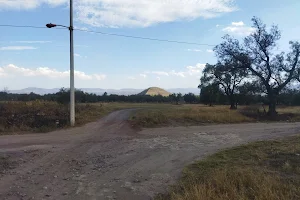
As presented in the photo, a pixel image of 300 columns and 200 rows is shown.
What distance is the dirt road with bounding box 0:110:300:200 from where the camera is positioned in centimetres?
612

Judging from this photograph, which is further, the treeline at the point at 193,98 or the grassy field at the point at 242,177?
the treeline at the point at 193,98

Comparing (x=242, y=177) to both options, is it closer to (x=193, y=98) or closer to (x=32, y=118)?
(x=32, y=118)

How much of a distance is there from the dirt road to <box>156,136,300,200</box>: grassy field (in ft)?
1.77

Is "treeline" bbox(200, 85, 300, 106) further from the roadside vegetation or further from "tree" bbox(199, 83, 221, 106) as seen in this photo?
the roadside vegetation

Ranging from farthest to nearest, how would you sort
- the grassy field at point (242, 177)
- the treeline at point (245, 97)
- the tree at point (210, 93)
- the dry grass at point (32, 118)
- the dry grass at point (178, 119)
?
1. the tree at point (210, 93)
2. the treeline at point (245, 97)
3. the dry grass at point (178, 119)
4. the dry grass at point (32, 118)
5. the grassy field at point (242, 177)

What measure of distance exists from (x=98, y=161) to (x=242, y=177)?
12.8 feet

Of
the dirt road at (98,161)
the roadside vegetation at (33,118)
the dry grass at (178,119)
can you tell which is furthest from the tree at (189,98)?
the dirt road at (98,161)

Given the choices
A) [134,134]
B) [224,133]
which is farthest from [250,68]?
[134,134]

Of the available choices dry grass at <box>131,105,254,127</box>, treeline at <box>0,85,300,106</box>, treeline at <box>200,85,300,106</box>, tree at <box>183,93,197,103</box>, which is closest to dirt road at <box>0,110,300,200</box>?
dry grass at <box>131,105,254,127</box>

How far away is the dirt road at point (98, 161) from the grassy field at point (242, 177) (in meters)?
0.54

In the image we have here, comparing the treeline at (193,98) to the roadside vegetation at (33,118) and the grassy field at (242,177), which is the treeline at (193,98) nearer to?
the roadside vegetation at (33,118)

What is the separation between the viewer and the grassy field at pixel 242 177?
5.48 metres

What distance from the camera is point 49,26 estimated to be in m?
14.7

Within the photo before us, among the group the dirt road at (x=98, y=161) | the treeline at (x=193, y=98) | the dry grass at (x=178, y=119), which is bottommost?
the dirt road at (x=98, y=161)
